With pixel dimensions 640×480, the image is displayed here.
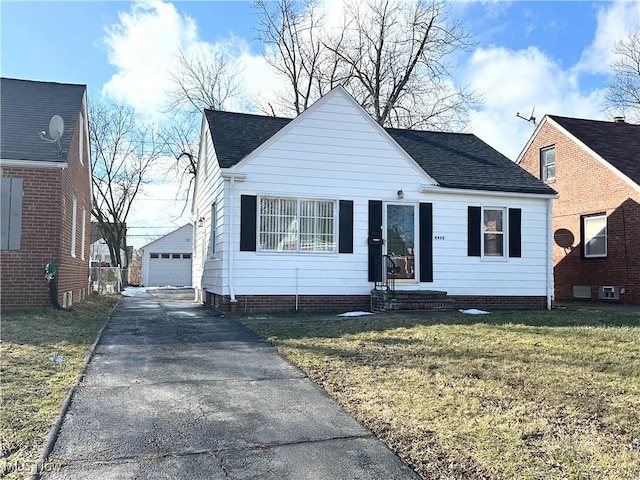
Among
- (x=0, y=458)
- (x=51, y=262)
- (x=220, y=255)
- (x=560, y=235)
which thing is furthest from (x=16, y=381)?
(x=560, y=235)

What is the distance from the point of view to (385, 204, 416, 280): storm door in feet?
41.9

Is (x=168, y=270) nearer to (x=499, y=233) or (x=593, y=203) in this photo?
(x=499, y=233)

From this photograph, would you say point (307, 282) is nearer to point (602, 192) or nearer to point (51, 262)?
point (51, 262)

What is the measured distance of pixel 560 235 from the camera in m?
17.5

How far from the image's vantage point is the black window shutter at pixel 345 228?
12.2 metres

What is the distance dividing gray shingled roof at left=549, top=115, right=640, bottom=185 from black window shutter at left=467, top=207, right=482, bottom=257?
17.3 feet

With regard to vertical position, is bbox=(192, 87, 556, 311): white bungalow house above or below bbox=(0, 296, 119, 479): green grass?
above

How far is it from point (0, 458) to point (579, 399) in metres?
4.43

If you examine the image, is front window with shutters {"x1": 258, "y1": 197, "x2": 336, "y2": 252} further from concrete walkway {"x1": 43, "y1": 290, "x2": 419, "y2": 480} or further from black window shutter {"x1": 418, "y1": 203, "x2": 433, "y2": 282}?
concrete walkway {"x1": 43, "y1": 290, "x2": 419, "y2": 480}

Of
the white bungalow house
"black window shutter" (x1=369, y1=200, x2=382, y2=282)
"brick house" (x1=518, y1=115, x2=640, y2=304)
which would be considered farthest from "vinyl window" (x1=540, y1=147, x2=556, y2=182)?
"black window shutter" (x1=369, y1=200, x2=382, y2=282)

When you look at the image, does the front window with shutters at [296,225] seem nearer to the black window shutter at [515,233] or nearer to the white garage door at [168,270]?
the black window shutter at [515,233]

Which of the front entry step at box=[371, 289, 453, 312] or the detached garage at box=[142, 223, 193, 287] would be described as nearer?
the front entry step at box=[371, 289, 453, 312]

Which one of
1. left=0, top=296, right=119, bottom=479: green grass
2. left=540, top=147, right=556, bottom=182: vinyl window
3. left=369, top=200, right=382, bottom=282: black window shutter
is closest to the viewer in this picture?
left=0, top=296, right=119, bottom=479: green grass

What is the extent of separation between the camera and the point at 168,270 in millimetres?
38594
